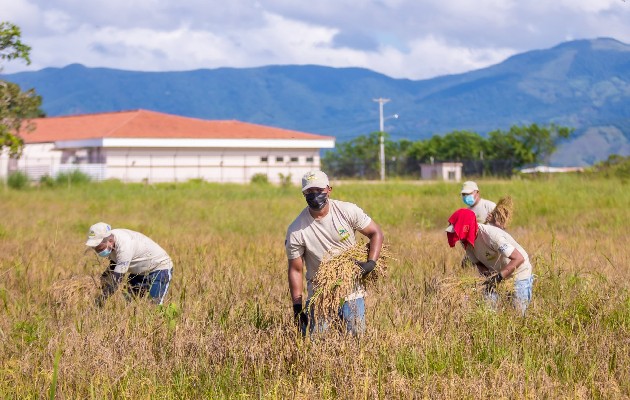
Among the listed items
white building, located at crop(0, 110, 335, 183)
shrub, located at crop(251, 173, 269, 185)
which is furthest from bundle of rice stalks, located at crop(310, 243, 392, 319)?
shrub, located at crop(251, 173, 269, 185)

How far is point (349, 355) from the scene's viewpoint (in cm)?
590

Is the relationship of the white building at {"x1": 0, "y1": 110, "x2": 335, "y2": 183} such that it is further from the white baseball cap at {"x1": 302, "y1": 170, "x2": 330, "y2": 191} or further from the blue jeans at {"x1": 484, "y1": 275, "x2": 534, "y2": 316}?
the white baseball cap at {"x1": 302, "y1": 170, "x2": 330, "y2": 191}

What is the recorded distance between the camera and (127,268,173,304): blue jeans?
28.0 ft

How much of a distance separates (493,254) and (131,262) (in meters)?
3.19

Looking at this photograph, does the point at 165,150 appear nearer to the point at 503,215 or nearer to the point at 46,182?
the point at 46,182

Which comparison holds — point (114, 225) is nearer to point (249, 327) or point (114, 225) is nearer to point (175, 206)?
point (175, 206)

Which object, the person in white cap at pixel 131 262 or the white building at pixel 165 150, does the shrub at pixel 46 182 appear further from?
the person in white cap at pixel 131 262

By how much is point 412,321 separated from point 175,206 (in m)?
18.8

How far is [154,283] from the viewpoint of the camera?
8641 millimetres

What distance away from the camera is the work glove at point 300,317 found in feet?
21.2

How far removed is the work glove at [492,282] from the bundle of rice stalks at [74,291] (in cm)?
323

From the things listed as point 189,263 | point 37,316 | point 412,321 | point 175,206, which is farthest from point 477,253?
point 175,206

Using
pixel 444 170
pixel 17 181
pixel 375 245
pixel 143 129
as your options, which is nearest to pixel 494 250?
pixel 375 245

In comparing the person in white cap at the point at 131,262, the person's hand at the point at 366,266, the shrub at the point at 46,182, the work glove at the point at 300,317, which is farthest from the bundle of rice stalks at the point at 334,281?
the shrub at the point at 46,182
